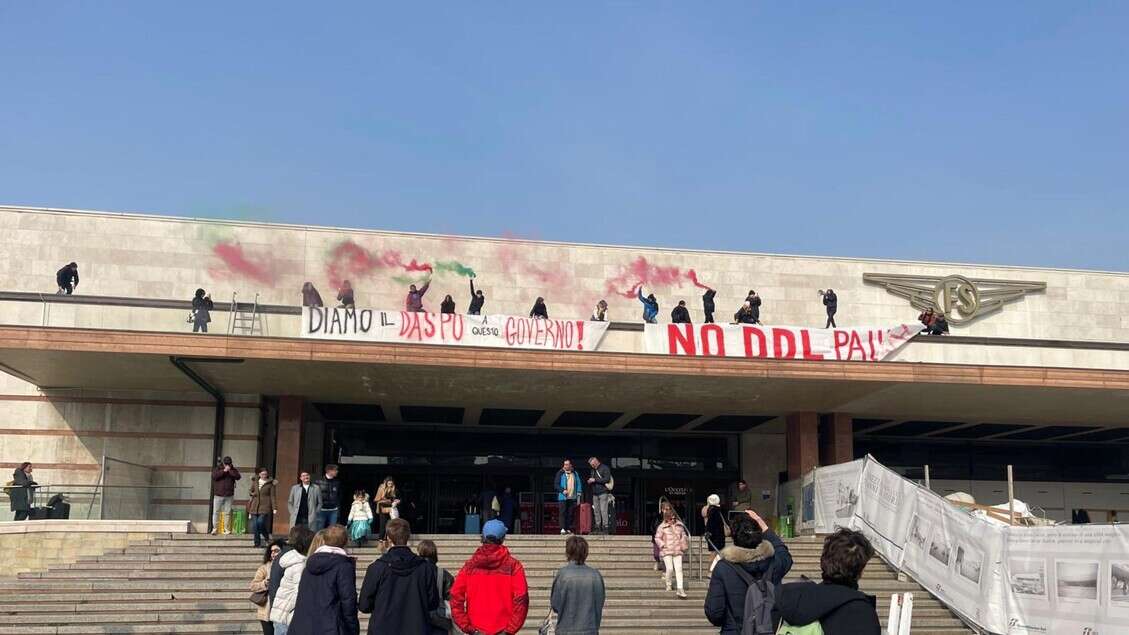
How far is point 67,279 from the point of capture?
22.8m

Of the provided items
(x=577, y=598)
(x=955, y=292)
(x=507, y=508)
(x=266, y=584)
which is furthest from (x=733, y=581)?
(x=955, y=292)

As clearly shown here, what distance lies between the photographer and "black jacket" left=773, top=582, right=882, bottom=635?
4516 millimetres

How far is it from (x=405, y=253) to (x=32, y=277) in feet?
26.7

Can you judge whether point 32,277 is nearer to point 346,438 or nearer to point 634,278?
point 346,438

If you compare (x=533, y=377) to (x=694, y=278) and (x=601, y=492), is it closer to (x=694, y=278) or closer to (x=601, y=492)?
(x=601, y=492)

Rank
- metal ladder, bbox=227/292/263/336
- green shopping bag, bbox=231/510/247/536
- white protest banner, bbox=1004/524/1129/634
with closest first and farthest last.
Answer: white protest banner, bbox=1004/524/1129/634 < green shopping bag, bbox=231/510/247/536 < metal ladder, bbox=227/292/263/336

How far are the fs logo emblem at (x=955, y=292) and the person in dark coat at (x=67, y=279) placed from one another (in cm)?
1869

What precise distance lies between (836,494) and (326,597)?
44.9 feet

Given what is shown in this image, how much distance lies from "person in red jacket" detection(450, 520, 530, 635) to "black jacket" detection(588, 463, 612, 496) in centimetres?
1104

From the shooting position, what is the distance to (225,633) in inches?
514

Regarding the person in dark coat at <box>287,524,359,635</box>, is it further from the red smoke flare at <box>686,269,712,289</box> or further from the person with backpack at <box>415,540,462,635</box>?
the red smoke flare at <box>686,269,712,289</box>

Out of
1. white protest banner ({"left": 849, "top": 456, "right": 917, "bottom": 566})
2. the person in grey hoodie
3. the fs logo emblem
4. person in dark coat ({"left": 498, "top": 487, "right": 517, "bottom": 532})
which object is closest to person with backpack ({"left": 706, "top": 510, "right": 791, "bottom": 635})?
the person in grey hoodie

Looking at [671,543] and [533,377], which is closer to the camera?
[671,543]

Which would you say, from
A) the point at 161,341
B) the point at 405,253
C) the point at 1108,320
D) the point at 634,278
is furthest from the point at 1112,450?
the point at 161,341
